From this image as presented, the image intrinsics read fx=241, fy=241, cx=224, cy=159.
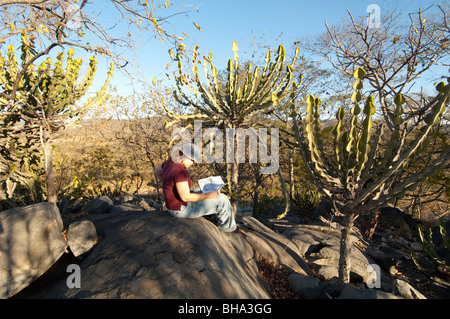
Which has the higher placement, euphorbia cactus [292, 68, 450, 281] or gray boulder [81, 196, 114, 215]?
euphorbia cactus [292, 68, 450, 281]

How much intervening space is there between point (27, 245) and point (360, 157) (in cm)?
423

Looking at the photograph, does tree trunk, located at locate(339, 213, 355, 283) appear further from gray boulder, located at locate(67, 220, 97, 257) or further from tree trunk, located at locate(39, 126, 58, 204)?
tree trunk, located at locate(39, 126, 58, 204)

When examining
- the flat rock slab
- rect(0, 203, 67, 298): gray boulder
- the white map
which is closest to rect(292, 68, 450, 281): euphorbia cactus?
the white map

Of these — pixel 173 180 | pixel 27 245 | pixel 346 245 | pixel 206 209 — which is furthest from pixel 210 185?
pixel 27 245

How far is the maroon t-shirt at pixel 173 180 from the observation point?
341cm

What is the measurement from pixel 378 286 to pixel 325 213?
4.20m

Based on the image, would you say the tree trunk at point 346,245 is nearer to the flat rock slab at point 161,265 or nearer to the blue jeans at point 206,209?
the flat rock slab at point 161,265

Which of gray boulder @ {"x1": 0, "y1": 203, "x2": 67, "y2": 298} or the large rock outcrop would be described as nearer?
the large rock outcrop

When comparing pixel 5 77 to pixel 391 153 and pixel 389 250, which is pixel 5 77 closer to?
pixel 391 153

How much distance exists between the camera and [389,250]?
5984mm

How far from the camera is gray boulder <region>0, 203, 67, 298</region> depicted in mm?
2686

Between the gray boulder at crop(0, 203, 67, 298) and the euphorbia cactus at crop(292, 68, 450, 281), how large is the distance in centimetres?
360

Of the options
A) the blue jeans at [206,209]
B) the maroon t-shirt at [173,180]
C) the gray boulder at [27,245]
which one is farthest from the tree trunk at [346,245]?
the gray boulder at [27,245]

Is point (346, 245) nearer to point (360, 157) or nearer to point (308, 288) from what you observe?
point (308, 288)
